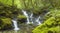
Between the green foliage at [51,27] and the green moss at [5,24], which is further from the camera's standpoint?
the green moss at [5,24]

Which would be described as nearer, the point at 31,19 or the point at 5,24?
the point at 5,24

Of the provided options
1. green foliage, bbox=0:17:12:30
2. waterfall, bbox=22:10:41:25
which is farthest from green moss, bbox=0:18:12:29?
waterfall, bbox=22:10:41:25

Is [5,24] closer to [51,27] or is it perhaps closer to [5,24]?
[5,24]

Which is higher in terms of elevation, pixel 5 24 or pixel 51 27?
pixel 5 24

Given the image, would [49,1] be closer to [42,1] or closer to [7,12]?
[42,1]

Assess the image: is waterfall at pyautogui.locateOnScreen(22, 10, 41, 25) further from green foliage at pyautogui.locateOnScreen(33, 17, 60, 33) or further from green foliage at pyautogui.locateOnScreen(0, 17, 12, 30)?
green foliage at pyautogui.locateOnScreen(33, 17, 60, 33)

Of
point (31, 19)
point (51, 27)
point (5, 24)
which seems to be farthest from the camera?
point (31, 19)

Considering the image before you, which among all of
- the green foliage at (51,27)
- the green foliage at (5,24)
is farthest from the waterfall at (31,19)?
the green foliage at (51,27)

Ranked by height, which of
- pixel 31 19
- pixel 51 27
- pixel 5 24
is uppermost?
pixel 31 19

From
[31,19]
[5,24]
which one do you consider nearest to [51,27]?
[5,24]

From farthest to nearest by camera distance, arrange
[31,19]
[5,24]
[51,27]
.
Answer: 1. [31,19]
2. [5,24]
3. [51,27]

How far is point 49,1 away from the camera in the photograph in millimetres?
26453

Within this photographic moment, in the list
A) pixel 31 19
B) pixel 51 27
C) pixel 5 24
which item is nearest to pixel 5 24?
pixel 5 24

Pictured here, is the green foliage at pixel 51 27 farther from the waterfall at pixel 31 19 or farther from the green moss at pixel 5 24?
the waterfall at pixel 31 19
